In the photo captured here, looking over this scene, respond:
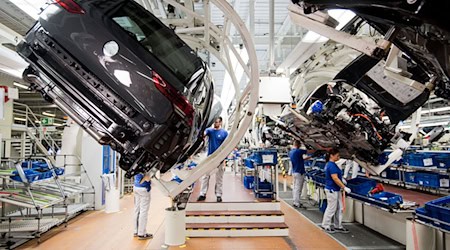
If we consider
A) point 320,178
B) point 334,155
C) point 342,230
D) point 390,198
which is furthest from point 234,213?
point 320,178

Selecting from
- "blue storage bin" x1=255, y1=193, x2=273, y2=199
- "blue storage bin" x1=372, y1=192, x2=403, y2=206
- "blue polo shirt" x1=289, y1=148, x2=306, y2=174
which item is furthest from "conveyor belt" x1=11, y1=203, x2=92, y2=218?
"blue storage bin" x1=372, y1=192, x2=403, y2=206

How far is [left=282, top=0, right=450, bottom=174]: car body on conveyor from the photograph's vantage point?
1.55m

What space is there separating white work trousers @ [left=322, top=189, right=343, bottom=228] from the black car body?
4597mm

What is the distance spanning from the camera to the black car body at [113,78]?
101 inches

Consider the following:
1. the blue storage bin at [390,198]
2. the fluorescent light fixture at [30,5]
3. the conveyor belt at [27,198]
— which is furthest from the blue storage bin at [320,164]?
the fluorescent light fixture at [30,5]

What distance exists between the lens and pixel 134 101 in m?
2.55

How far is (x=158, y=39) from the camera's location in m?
2.86

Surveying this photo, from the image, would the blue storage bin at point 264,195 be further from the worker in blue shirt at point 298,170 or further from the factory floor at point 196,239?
the worker in blue shirt at point 298,170

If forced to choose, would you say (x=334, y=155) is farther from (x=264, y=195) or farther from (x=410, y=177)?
(x=410, y=177)

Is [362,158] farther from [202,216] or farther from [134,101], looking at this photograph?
[134,101]

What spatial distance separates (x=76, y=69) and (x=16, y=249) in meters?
4.48

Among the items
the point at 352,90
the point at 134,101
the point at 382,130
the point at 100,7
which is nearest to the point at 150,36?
the point at 100,7

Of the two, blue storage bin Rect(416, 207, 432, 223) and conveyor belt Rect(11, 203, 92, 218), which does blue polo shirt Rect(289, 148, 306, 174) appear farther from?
conveyor belt Rect(11, 203, 92, 218)

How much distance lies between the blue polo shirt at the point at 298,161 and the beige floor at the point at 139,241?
1.37 meters
